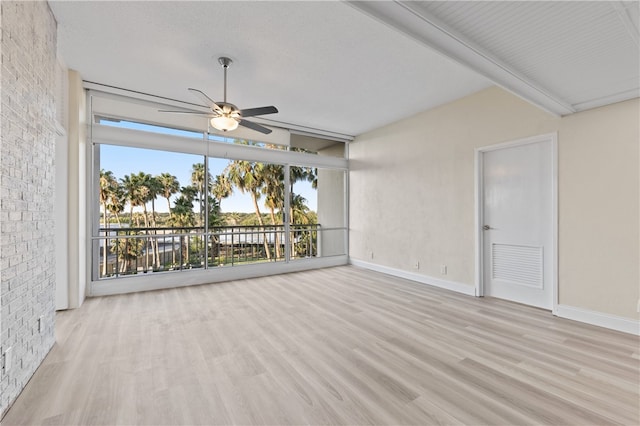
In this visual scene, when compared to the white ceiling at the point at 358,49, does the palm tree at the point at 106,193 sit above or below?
below

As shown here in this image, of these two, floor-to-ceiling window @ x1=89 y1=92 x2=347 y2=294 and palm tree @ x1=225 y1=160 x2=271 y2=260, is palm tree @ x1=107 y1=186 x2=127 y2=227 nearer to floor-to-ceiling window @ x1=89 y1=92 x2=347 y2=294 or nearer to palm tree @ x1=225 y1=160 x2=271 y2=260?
floor-to-ceiling window @ x1=89 y1=92 x2=347 y2=294

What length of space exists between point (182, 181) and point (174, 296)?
1855 mm

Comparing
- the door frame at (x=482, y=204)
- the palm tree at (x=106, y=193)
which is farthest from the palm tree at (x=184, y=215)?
the door frame at (x=482, y=204)

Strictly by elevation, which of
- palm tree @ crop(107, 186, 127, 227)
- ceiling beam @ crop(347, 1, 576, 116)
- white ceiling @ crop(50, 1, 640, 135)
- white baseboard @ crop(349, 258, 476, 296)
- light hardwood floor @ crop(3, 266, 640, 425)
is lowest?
light hardwood floor @ crop(3, 266, 640, 425)


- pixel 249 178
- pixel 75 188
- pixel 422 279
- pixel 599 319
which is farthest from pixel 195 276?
pixel 599 319

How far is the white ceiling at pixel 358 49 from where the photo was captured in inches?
68.2

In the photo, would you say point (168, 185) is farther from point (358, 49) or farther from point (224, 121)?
point (358, 49)

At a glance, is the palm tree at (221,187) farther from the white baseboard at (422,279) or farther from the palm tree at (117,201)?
the white baseboard at (422,279)

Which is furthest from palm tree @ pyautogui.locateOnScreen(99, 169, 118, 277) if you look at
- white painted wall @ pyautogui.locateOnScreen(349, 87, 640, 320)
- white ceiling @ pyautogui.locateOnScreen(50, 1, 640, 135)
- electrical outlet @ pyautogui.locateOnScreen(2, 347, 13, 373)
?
white painted wall @ pyautogui.locateOnScreen(349, 87, 640, 320)

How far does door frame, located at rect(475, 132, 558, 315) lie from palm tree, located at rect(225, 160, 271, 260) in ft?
12.4

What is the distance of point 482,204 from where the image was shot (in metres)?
4.08

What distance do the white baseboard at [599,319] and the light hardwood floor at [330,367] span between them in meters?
0.11

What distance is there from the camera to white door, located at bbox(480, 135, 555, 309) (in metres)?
3.45

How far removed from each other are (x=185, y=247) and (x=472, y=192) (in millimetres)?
4683
